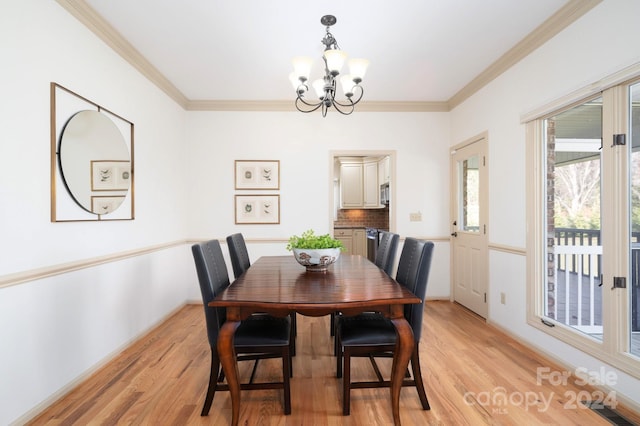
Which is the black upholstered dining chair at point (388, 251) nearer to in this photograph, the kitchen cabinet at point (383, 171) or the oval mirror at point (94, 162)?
the oval mirror at point (94, 162)

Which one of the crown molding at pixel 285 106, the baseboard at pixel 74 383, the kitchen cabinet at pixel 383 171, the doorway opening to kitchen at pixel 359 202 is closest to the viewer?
the baseboard at pixel 74 383

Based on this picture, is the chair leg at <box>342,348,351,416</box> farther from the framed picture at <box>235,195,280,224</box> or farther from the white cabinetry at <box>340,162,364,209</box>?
the white cabinetry at <box>340,162,364,209</box>

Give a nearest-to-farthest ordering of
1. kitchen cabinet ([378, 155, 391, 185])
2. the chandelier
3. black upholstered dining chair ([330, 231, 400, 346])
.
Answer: the chandelier < black upholstered dining chair ([330, 231, 400, 346]) < kitchen cabinet ([378, 155, 391, 185])

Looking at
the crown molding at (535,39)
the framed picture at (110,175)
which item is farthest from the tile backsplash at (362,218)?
the framed picture at (110,175)

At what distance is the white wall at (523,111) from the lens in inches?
77.7

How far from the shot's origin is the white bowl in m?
2.30

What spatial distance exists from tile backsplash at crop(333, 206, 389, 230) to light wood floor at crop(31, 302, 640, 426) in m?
3.82

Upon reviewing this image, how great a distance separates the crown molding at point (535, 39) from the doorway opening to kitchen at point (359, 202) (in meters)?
2.64

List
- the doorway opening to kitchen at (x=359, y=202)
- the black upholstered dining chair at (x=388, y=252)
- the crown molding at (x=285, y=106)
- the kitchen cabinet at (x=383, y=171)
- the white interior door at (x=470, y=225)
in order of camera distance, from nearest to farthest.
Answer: the black upholstered dining chair at (x=388, y=252), the white interior door at (x=470, y=225), the crown molding at (x=285, y=106), the kitchen cabinet at (x=383, y=171), the doorway opening to kitchen at (x=359, y=202)

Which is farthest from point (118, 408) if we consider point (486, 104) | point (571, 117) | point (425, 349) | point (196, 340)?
point (486, 104)

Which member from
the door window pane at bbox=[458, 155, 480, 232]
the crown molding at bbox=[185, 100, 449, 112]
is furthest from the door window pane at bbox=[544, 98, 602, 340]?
the crown molding at bbox=[185, 100, 449, 112]

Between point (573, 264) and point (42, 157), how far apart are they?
12.6 feet

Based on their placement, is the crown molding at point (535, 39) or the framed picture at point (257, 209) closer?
the crown molding at point (535, 39)

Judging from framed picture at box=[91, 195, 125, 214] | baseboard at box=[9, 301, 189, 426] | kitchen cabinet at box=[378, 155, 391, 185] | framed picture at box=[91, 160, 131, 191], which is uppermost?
kitchen cabinet at box=[378, 155, 391, 185]
